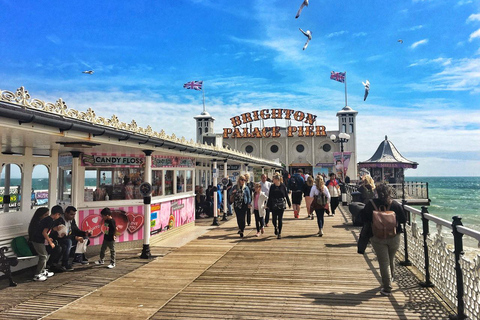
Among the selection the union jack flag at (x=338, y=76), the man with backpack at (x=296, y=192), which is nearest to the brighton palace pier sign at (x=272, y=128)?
the union jack flag at (x=338, y=76)

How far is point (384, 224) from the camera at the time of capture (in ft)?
14.0

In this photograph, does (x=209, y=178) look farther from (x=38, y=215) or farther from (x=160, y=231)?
(x=38, y=215)

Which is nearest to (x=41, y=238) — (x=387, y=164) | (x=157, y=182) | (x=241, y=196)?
(x=157, y=182)

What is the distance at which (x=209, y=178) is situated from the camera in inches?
675

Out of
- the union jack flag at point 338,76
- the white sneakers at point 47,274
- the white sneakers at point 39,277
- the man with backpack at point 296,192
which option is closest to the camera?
the white sneakers at point 39,277

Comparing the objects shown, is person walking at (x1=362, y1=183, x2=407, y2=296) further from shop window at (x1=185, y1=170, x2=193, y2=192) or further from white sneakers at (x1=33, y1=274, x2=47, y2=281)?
shop window at (x1=185, y1=170, x2=193, y2=192)

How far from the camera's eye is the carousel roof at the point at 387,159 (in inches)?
1486

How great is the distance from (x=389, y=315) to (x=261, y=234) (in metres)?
5.30

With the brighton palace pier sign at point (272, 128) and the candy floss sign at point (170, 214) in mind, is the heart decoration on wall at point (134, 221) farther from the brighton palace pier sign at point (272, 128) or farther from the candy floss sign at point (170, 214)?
the brighton palace pier sign at point (272, 128)

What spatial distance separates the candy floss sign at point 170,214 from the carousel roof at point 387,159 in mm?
33602

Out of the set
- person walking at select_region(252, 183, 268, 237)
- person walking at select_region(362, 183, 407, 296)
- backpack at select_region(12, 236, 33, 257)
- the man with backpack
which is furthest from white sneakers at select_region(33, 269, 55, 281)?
the man with backpack

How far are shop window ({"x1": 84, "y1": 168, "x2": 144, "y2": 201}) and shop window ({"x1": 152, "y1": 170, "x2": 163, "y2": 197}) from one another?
540mm

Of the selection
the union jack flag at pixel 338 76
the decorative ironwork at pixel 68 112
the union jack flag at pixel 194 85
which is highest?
the union jack flag at pixel 338 76

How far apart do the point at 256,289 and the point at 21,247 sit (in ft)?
14.9
